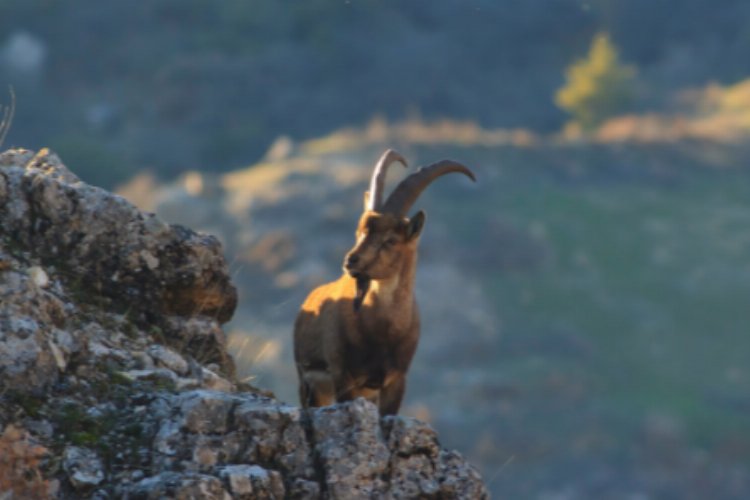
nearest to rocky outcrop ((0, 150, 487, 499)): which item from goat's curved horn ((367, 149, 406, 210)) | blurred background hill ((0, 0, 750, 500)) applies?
goat's curved horn ((367, 149, 406, 210))

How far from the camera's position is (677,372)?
3238 inches

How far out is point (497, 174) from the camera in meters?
97.1

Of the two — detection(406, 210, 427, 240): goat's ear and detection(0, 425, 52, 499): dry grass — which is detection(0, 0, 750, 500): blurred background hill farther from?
detection(0, 425, 52, 499): dry grass

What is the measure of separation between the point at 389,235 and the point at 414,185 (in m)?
0.40

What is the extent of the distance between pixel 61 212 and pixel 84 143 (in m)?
95.2

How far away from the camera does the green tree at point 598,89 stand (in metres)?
117

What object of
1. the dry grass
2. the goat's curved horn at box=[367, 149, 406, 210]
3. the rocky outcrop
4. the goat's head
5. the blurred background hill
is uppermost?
the blurred background hill

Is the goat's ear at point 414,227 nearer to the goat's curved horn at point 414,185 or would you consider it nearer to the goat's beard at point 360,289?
the goat's curved horn at point 414,185

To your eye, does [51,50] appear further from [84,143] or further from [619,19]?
[619,19]

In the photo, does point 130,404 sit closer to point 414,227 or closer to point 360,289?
point 360,289

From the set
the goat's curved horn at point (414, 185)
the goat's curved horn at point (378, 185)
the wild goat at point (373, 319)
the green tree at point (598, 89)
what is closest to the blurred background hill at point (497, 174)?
the green tree at point (598, 89)

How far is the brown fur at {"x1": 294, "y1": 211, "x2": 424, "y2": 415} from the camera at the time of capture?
12375 mm

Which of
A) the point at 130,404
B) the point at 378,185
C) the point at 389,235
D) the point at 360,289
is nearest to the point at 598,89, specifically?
the point at 378,185

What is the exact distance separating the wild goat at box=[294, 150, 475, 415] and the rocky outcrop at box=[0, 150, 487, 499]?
2.99 meters
